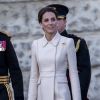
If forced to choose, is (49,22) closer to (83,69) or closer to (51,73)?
(51,73)

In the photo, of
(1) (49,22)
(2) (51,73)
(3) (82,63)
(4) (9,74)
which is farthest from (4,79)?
(3) (82,63)

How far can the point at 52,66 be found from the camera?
17.1 feet

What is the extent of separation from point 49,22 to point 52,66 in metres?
0.36

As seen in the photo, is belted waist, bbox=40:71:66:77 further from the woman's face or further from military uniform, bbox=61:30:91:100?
military uniform, bbox=61:30:91:100

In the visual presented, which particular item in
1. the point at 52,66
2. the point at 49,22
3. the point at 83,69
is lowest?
the point at 83,69

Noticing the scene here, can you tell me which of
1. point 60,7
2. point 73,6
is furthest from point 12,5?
point 60,7

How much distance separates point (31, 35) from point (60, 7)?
4.78ft

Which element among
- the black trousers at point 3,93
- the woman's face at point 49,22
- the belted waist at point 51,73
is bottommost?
the black trousers at point 3,93

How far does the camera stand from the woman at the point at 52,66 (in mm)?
5199

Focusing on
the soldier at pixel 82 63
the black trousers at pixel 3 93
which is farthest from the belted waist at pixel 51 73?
the soldier at pixel 82 63

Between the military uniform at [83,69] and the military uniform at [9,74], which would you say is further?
the military uniform at [83,69]

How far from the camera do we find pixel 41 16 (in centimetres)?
536

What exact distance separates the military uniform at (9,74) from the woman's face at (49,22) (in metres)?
0.37

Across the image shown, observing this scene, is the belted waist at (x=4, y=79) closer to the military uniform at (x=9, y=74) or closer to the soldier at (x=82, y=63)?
the military uniform at (x=9, y=74)
